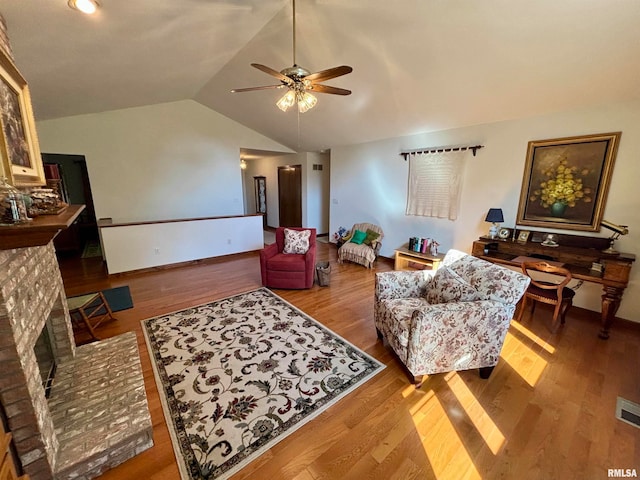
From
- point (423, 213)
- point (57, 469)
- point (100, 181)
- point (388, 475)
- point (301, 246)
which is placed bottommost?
point (388, 475)

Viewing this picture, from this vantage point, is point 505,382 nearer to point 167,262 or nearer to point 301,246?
point 301,246

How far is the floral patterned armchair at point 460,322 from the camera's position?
1858 millimetres

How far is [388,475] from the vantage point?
140 centimetres

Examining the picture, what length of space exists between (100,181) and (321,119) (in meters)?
4.18

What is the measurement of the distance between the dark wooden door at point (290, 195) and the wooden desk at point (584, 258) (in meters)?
4.81

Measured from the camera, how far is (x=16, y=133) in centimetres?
154

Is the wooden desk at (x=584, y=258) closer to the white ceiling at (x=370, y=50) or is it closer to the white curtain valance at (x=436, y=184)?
the white curtain valance at (x=436, y=184)

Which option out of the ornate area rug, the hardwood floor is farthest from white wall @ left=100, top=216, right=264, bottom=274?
the ornate area rug

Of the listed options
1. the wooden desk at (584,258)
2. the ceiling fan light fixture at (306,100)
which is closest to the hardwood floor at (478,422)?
the wooden desk at (584,258)

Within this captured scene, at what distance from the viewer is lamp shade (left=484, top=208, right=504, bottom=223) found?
343 cm

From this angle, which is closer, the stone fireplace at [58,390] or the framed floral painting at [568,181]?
the stone fireplace at [58,390]

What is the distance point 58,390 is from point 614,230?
5170 mm

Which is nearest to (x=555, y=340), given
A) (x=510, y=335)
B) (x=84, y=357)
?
(x=510, y=335)

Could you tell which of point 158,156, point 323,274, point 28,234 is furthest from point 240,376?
point 158,156
